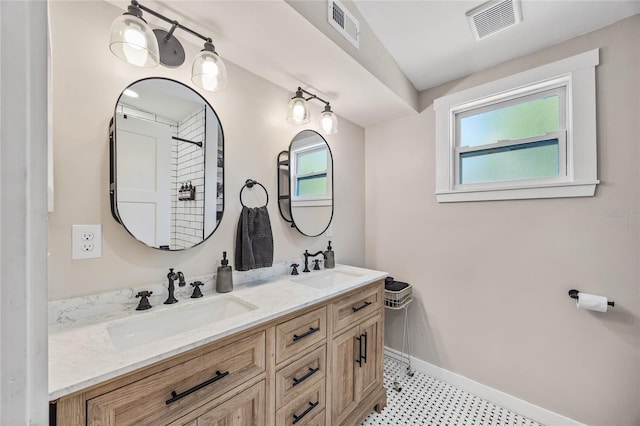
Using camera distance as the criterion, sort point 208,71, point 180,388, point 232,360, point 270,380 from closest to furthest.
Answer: point 180,388, point 232,360, point 270,380, point 208,71

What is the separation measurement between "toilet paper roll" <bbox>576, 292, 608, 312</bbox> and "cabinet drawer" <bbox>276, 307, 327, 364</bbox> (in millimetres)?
1446

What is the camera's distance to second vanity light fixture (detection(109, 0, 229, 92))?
1.00 metres

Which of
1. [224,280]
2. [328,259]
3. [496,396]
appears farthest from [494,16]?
[496,396]

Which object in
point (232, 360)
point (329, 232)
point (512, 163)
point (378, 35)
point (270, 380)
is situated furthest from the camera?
point (329, 232)

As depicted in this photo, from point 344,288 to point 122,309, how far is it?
1035mm

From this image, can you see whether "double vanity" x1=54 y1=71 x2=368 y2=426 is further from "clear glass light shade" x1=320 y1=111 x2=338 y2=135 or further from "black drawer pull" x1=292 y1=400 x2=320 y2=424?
"clear glass light shade" x1=320 y1=111 x2=338 y2=135

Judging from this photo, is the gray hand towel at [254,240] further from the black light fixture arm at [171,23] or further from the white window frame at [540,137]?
the white window frame at [540,137]

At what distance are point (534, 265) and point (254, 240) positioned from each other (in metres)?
Answer: 1.79

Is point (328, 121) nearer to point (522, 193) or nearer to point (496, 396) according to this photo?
point (522, 193)

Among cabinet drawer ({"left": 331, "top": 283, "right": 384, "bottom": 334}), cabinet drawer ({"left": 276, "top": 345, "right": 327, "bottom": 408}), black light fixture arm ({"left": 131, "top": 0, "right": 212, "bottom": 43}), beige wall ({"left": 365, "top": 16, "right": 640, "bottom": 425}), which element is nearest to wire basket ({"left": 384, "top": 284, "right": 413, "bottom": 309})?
beige wall ({"left": 365, "top": 16, "right": 640, "bottom": 425})

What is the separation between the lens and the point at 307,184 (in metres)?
1.98

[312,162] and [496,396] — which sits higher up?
[312,162]

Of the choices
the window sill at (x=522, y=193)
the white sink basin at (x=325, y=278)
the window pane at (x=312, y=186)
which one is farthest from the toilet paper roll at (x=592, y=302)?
the window pane at (x=312, y=186)

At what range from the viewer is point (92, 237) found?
1084 millimetres
